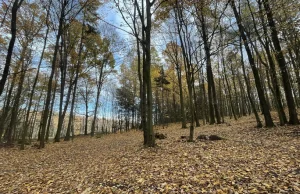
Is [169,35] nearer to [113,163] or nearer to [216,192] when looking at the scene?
[113,163]

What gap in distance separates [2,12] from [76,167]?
1216cm

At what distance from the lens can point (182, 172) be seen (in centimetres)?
480

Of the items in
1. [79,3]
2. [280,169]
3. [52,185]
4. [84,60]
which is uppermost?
[79,3]

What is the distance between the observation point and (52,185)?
495 centimetres

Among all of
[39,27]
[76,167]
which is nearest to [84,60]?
[39,27]

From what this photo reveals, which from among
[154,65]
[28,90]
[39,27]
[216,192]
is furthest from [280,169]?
[28,90]

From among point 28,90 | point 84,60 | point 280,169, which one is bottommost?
point 280,169

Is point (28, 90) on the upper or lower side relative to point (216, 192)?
upper

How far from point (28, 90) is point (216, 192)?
22.0 m

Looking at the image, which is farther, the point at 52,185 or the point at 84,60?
the point at 84,60

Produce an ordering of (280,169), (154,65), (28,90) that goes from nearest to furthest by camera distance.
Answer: (280,169)
(28,90)
(154,65)

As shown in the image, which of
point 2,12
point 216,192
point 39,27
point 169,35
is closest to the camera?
point 216,192

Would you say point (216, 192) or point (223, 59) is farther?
point (223, 59)

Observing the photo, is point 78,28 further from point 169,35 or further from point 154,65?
point 154,65
